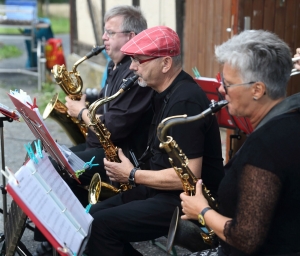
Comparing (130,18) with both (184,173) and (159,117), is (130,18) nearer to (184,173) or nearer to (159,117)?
(159,117)

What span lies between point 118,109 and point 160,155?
0.76 meters

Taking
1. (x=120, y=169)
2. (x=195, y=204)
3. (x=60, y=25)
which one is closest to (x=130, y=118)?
(x=120, y=169)

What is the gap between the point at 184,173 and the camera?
2680 millimetres

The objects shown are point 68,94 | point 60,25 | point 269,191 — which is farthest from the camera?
point 60,25

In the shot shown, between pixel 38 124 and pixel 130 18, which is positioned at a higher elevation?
pixel 130 18

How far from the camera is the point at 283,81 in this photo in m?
2.28

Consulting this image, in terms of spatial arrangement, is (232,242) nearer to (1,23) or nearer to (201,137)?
(201,137)

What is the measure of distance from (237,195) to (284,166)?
0.79 ft

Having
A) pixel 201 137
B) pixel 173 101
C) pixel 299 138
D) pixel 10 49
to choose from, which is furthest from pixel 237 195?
pixel 10 49

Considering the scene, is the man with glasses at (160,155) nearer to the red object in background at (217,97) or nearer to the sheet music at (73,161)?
the sheet music at (73,161)

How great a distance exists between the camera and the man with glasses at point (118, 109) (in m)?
3.67

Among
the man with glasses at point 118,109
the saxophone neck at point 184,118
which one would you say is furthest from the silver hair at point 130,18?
the saxophone neck at point 184,118

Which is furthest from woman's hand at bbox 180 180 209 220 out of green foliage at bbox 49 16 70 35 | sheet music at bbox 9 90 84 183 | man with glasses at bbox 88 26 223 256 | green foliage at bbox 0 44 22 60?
green foliage at bbox 49 16 70 35

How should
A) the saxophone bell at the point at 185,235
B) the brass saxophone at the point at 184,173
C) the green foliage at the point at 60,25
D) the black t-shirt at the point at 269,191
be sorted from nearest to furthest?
the black t-shirt at the point at 269,191
the brass saxophone at the point at 184,173
the saxophone bell at the point at 185,235
the green foliage at the point at 60,25
